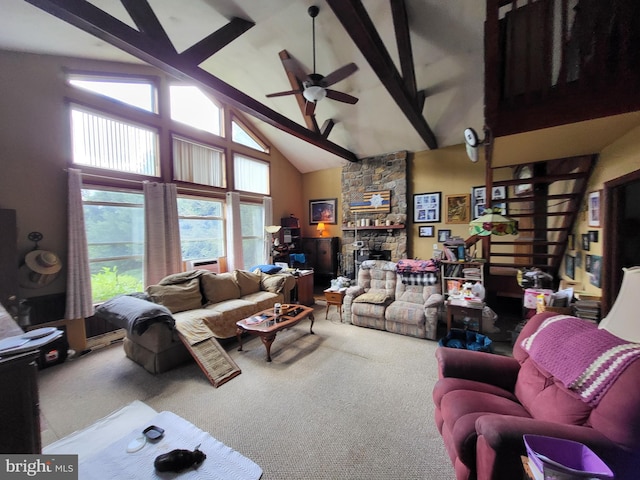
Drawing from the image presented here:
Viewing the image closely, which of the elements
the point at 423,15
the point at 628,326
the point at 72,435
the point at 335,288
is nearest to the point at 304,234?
the point at 335,288

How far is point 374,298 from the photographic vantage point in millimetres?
3729

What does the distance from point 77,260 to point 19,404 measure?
2.67m

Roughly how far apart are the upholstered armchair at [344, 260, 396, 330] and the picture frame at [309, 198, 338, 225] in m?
2.61

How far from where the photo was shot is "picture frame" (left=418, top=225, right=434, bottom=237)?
17.5 ft

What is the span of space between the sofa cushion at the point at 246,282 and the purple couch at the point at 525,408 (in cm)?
310

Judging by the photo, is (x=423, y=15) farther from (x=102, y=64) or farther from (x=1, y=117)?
(x=1, y=117)

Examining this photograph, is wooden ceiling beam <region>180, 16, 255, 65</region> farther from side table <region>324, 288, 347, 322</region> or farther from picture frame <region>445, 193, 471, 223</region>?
picture frame <region>445, 193, 471, 223</region>

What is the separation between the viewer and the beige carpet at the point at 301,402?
63.8 inches

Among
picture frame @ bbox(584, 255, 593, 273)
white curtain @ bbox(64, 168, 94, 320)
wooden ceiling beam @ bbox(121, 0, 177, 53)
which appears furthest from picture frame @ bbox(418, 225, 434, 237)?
white curtain @ bbox(64, 168, 94, 320)

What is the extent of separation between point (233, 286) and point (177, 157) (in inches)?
97.4

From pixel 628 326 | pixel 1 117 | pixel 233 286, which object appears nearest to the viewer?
pixel 628 326

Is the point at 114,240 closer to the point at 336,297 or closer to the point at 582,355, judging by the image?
the point at 336,297

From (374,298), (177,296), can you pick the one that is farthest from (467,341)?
(177,296)

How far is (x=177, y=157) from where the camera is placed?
14.2 feet
